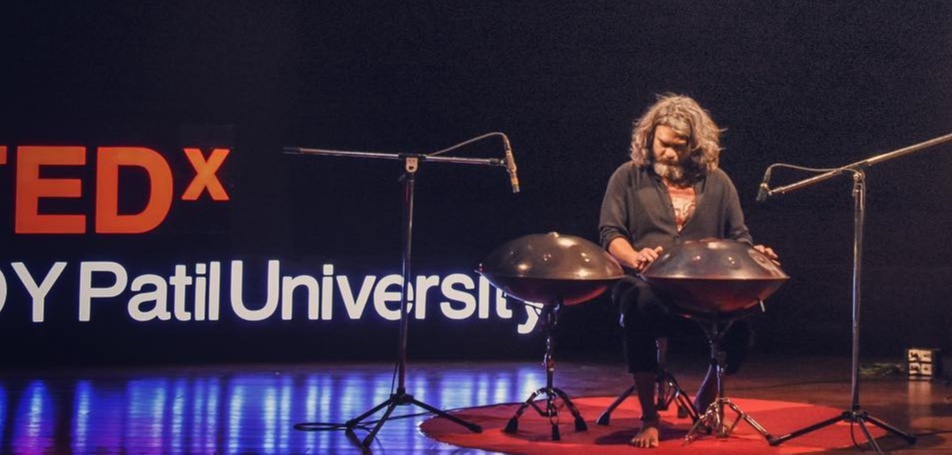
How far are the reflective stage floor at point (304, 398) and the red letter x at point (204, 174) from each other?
103 cm

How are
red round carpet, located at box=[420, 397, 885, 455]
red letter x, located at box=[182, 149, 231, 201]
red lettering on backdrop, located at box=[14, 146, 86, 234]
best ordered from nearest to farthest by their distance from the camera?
red round carpet, located at box=[420, 397, 885, 455] < red lettering on backdrop, located at box=[14, 146, 86, 234] < red letter x, located at box=[182, 149, 231, 201]

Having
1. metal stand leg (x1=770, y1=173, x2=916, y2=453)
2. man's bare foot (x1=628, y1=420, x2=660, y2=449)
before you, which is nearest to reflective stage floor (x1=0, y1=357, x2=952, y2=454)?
metal stand leg (x1=770, y1=173, x2=916, y2=453)

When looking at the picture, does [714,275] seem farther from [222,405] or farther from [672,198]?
[222,405]

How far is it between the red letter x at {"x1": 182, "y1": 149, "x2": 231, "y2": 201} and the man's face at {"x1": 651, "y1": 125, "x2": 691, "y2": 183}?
323cm

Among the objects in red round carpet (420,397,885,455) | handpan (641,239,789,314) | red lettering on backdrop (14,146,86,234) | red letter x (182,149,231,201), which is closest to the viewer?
handpan (641,239,789,314)

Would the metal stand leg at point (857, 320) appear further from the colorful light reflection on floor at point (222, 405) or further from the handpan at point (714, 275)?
the colorful light reflection on floor at point (222, 405)

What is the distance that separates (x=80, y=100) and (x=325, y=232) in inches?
65.0

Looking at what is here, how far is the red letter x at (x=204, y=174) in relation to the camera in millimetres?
6742

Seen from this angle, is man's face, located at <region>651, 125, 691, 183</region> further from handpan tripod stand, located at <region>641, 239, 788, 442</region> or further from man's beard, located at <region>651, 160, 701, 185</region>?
handpan tripod stand, located at <region>641, 239, 788, 442</region>

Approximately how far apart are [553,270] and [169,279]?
3.37 m

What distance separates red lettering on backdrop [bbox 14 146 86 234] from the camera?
21.5 feet

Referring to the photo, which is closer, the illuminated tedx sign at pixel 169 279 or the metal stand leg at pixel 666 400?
the metal stand leg at pixel 666 400

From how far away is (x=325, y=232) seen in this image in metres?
6.98

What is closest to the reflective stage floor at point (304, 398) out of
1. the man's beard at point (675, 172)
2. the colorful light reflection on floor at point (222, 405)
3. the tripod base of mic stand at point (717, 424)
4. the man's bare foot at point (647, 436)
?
the colorful light reflection on floor at point (222, 405)
